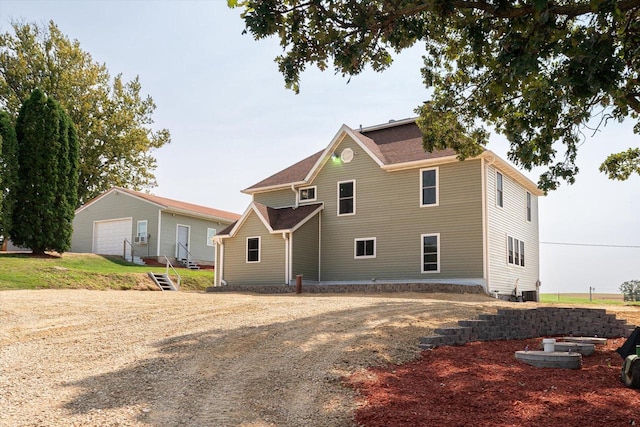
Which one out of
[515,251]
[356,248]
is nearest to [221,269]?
[356,248]

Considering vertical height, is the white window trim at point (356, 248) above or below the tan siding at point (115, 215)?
below

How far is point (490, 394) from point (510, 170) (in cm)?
1846

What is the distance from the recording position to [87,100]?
39.6m

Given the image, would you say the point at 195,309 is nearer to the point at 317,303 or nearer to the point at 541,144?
the point at 317,303

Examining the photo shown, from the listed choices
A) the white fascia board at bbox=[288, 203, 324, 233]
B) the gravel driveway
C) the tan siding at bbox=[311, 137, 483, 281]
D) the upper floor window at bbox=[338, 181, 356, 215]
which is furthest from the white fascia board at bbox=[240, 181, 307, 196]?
the gravel driveway

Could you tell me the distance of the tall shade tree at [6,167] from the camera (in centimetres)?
2386

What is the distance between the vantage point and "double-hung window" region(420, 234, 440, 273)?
861 inches

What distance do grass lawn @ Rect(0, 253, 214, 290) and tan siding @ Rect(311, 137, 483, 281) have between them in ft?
26.7

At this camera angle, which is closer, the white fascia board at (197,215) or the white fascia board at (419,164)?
the white fascia board at (419,164)

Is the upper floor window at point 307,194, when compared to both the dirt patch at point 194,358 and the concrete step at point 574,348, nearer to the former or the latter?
the dirt patch at point 194,358

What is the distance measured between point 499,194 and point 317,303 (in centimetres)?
1193

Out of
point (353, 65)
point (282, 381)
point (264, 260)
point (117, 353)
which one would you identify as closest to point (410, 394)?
point (282, 381)

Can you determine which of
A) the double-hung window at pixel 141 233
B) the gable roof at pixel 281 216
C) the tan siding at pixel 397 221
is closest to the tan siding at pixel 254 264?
the gable roof at pixel 281 216

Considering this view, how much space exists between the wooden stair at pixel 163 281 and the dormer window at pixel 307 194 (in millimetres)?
7332
